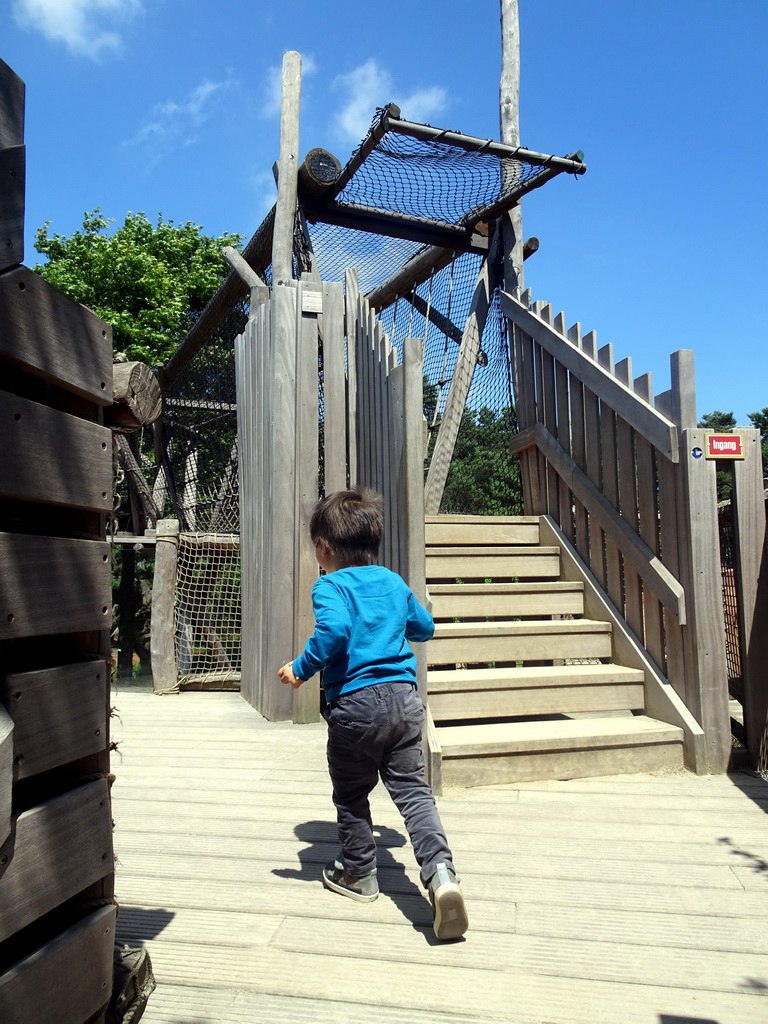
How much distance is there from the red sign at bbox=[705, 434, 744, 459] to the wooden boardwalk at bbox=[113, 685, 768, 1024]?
1.41 metres

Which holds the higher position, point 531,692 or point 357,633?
point 357,633

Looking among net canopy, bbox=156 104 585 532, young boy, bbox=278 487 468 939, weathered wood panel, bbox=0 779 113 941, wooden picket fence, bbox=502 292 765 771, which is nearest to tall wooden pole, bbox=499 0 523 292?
net canopy, bbox=156 104 585 532

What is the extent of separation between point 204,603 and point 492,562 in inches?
137

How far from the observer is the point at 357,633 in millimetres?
2387

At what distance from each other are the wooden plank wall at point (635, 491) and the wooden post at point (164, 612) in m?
3.13

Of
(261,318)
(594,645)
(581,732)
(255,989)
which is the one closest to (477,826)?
(581,732)

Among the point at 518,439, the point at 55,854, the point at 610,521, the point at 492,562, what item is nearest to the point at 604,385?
the point at 610,521

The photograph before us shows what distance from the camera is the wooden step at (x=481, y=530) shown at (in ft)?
16.5

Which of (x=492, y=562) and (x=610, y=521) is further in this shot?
(x=492, y=562)

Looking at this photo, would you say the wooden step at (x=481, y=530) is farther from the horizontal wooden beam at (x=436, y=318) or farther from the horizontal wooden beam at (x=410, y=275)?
the horizontal wooden beam at (x=410, y=275)

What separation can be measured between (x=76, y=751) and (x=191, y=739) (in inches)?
121

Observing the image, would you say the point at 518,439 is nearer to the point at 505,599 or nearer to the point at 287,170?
the point at 505,599

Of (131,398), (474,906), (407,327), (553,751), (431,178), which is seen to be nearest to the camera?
(131,398)

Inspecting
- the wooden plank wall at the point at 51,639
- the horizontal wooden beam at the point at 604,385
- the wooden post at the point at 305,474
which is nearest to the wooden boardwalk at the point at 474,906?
the wooden plank wall at the point at 51,639
